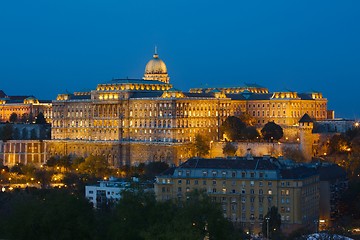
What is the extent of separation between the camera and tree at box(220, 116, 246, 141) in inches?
3600

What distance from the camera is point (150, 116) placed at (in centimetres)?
9400

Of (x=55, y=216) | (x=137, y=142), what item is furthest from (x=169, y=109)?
(x=55, y=216)

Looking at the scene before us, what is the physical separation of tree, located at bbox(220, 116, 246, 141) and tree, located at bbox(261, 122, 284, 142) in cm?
A: 275

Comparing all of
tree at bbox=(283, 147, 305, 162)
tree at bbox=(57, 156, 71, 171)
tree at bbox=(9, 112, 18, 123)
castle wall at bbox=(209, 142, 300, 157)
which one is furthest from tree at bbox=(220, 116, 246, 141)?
tree at bbox=(9, 112, 18, 123)

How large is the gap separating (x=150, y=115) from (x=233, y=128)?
8.43 m

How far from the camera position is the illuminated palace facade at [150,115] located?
92.0 metres

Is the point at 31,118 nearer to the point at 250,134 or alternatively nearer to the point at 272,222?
the point at 250,134

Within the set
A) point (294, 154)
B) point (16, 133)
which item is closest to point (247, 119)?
point (294, 154)

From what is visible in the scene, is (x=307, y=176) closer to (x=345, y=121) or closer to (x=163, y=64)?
(x=345, y=121)

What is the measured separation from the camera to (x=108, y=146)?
9600 cm

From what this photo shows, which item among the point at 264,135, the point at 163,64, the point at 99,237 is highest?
the point at 163,64

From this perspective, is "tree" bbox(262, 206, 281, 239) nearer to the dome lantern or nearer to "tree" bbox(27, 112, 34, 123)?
the dome lantern

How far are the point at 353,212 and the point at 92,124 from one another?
43111 millimetres

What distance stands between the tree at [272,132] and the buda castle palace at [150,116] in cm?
220
